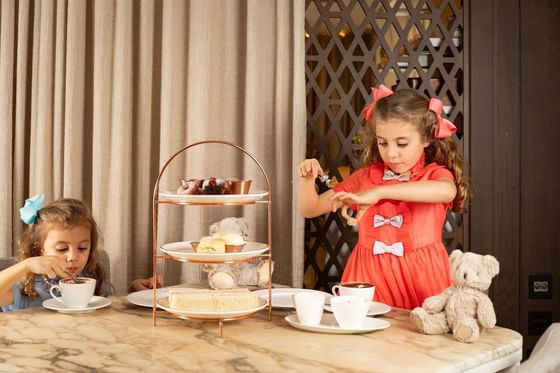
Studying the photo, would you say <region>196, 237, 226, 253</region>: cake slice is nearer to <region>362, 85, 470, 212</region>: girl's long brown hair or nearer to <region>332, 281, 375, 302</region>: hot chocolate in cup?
<region>332, 281, 375, 302</region>: hot chocolate in cup

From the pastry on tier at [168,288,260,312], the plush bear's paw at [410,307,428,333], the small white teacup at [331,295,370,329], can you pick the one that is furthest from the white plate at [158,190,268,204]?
the plush bear's paw at [410,307,428,333]

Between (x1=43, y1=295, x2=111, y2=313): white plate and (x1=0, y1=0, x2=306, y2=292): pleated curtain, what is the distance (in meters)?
1.02

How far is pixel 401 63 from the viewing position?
3.11 m

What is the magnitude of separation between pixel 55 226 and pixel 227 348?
1.14 meters

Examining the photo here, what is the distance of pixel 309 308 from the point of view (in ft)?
5.78

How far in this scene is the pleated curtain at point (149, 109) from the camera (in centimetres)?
308

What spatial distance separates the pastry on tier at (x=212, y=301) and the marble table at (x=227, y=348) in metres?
0.06

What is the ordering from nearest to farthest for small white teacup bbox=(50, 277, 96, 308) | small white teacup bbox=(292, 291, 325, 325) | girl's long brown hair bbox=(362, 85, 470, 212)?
1. small white teacup bbox=(292, 291, 325, 325)
2. small white teacup bbox=(50, 277, 96, 308)
3. girl's long brown hair bbox=(362, 85, 470, 212)

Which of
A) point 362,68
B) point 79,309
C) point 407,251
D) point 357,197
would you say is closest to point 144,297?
point 79,309

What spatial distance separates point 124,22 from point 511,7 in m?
1.63

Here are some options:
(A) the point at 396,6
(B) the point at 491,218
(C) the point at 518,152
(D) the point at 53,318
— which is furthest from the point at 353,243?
(D) the point at 53,318

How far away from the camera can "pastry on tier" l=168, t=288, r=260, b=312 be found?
1773 millimetres

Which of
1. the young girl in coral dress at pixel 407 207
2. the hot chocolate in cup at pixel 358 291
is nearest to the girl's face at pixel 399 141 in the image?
the young girl in coral dress at pixel 407 207

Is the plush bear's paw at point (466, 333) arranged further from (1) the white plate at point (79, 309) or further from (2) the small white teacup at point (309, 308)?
(1) the white plate at point (79, 309)
